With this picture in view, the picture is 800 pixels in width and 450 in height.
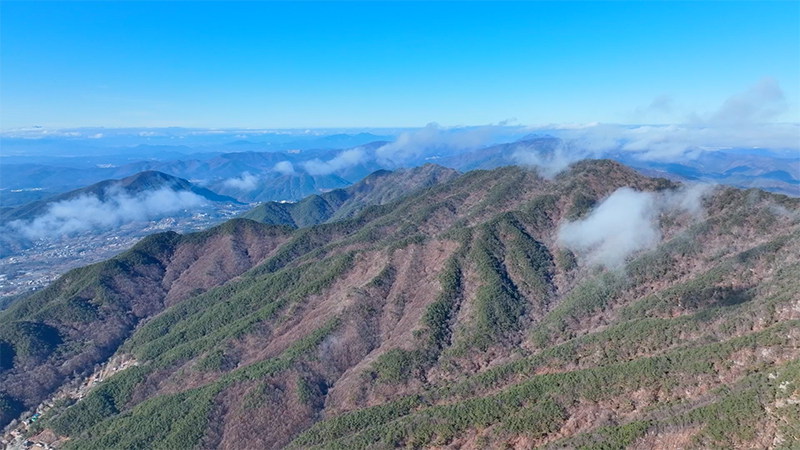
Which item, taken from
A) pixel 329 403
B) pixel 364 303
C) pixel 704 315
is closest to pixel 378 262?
pixel 364 303

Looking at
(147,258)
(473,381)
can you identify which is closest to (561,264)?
(473,381)

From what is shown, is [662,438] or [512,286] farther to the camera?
[512,286]

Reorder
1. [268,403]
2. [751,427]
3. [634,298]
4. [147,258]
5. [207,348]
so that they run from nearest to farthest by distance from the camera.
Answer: [751,427] < [268,403] < [634,298] < [207,348] < [147,258]

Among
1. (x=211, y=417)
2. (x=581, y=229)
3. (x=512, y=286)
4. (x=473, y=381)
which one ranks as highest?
(x=581, y=229)

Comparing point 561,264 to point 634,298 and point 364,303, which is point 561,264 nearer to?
point 634,298

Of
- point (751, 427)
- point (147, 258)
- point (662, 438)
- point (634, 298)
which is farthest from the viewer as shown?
point (147, 258)

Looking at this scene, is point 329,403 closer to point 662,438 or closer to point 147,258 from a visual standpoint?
point 662,438

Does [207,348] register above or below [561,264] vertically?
below
